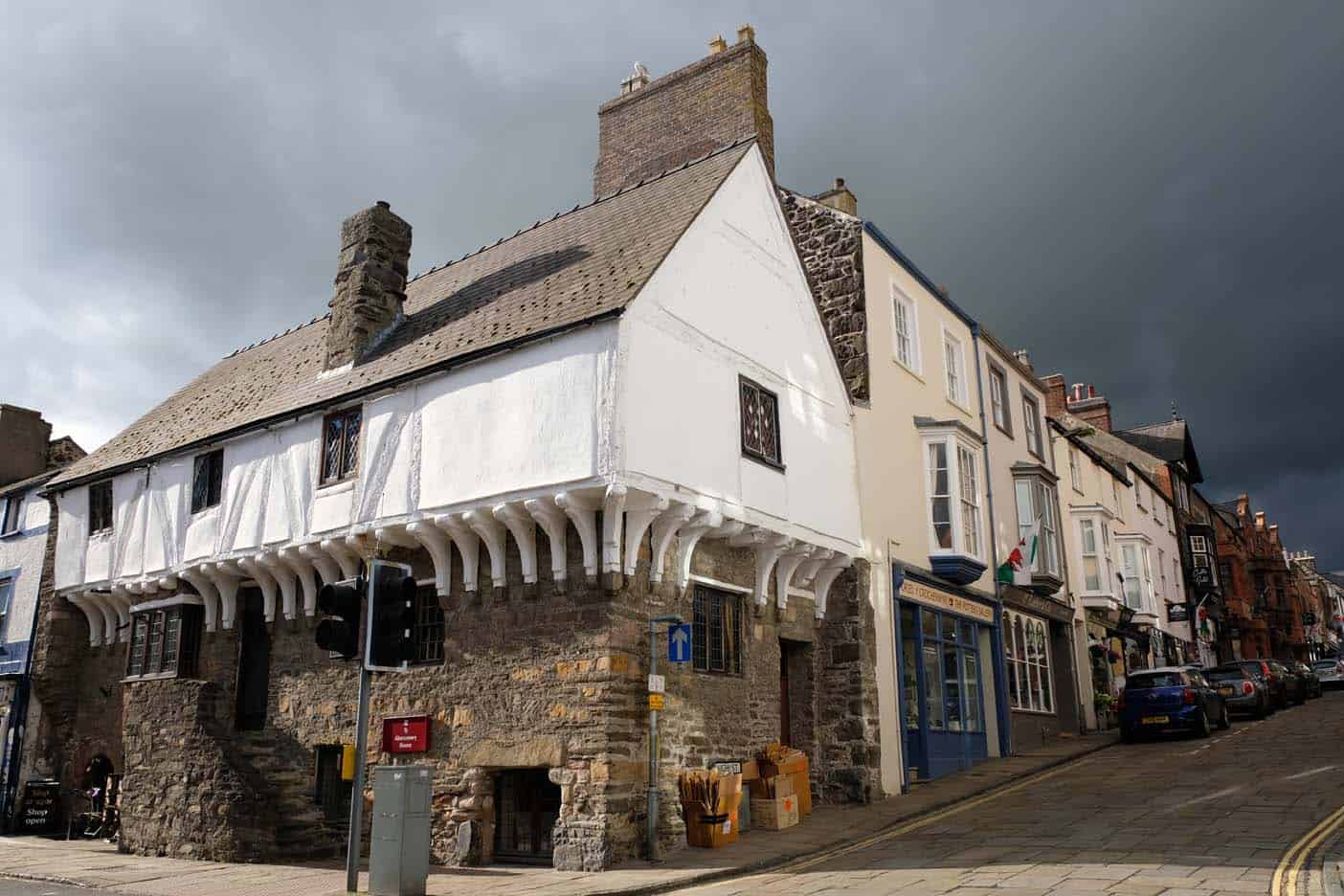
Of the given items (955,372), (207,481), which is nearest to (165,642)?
(207,481)

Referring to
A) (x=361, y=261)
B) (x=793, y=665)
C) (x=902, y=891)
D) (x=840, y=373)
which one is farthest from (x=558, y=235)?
(x=902, y=891)

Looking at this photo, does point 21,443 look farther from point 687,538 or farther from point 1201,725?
point 1201,725

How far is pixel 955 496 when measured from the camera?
65.2ft

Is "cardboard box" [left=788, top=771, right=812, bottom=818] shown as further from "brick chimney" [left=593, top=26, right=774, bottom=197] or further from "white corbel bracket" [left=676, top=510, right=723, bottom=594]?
"brick chimney" [left=593, top=26, right=774, bottom=197]

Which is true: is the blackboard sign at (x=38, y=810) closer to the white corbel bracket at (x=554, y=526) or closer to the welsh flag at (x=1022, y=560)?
the white corbel bracket at (x=554, y=526)

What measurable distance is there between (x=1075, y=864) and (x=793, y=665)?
7.03 m

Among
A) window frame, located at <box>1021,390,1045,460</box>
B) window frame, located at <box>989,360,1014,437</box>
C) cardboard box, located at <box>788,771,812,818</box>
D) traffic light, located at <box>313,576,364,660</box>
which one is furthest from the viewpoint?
window frame, located at <box>1021,390,1045,460</box>

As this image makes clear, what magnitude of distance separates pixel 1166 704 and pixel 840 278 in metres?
11.4

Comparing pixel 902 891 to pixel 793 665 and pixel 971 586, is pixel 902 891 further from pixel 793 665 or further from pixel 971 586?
pixel 971 586

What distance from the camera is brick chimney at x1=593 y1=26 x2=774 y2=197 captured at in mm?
20594

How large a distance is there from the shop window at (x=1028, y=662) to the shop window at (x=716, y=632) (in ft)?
30.9

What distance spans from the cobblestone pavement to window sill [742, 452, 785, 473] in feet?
17.0

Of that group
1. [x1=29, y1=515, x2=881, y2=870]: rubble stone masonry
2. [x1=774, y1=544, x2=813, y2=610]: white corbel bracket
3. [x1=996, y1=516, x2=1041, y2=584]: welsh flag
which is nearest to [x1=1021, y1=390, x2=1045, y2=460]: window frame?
[x1=996, y1=516, x2=1041, y2=584]: welsh flag

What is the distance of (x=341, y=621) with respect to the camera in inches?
359
